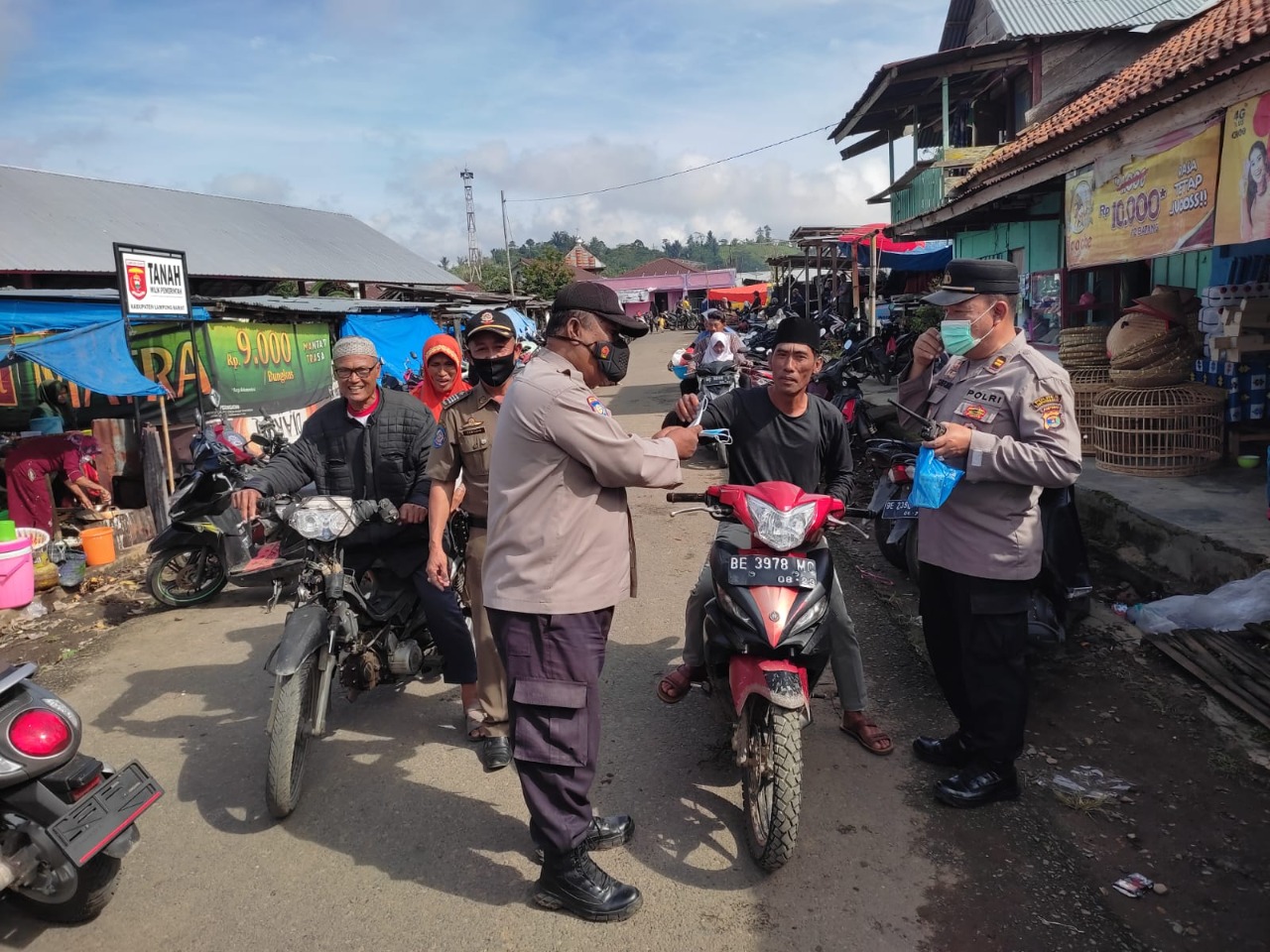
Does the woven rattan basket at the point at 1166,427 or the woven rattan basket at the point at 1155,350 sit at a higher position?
the woven rattan basket at the point at 1155,350

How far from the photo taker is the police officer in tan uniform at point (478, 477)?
347cm

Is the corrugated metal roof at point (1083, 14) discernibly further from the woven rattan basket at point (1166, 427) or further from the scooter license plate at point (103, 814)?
the scooter license plate at point (103, 814)

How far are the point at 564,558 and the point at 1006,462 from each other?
57.8 inches

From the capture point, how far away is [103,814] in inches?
97.7

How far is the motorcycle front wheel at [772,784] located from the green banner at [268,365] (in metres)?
8.42

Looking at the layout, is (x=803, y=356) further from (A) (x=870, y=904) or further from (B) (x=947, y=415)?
(A) (x=870, y=904)

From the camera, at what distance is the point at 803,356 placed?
3338 millimetres

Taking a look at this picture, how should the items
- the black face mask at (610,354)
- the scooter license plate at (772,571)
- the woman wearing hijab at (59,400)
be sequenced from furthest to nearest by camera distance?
the woman wearing hijab at (59,400) < the scooter license plate at (772,571) < the black face mask at (610,354)

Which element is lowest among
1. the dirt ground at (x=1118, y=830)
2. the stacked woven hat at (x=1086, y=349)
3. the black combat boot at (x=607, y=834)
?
the dirt ground at (x=1118, y=830)

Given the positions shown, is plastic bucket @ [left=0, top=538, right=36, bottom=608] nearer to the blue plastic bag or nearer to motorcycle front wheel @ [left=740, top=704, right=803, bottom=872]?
motorcycle front wheel @ [left=740, top=704, right=803, bottom=872]

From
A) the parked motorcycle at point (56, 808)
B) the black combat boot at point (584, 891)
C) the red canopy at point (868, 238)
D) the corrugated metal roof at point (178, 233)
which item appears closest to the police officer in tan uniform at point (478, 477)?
the black combat boot at point (584, 891)

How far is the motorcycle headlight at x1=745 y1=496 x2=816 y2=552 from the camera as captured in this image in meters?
2.91

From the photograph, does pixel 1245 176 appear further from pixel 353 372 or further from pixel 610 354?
pixel 353 372

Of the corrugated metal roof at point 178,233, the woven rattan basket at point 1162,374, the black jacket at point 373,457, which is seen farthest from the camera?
the corrugated metal roof at point 178,233
